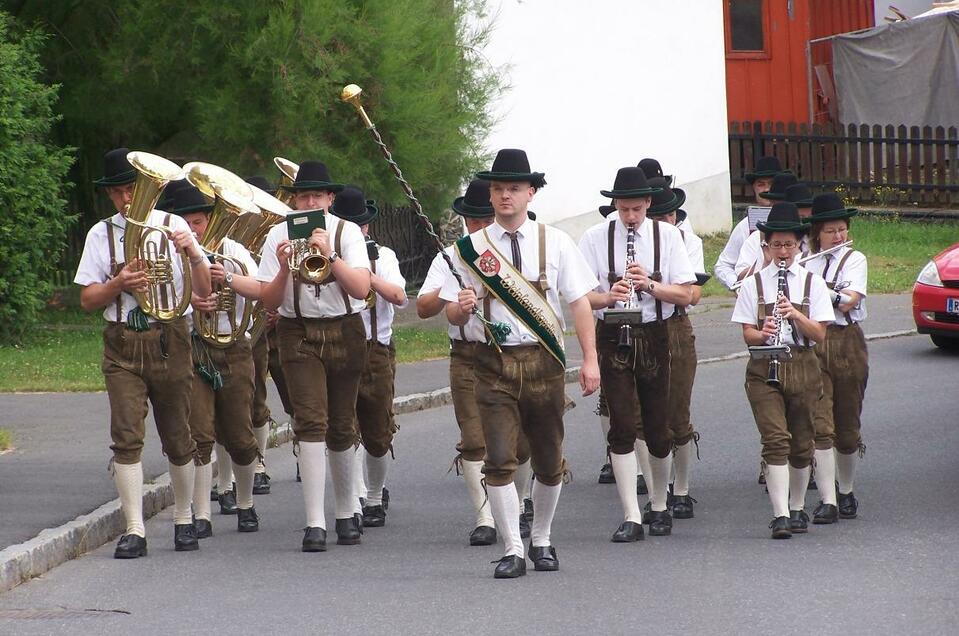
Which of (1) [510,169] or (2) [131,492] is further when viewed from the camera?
(2) [131,492]

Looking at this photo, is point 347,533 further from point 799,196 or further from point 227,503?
point 799,196

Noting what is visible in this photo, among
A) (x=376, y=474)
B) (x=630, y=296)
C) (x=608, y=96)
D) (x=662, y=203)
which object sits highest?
(x=608, y=96)

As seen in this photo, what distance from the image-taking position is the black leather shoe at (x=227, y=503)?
32.6 feet

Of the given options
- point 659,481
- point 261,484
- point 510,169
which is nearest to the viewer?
point 510,169

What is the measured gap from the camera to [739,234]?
36.3ft

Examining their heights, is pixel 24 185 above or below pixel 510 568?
above

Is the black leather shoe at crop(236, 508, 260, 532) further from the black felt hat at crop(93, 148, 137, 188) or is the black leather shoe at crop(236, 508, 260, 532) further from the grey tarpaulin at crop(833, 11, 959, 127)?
the grey tarpaulin at crop(833, 11, 959, 127)

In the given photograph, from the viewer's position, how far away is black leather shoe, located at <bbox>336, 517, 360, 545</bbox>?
8820 millimetres

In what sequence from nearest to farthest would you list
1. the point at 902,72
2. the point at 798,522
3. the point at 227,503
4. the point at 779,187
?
the point at 798,522 < the point at 227,503 < the point at 779,187 < the point at 902,72

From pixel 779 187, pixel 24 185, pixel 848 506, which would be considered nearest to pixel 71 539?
pixel 848 506

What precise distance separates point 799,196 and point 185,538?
433 cm

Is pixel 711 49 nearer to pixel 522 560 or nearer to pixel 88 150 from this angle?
pixel 88 150

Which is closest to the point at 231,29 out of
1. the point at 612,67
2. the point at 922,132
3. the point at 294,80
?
the point at 294,80

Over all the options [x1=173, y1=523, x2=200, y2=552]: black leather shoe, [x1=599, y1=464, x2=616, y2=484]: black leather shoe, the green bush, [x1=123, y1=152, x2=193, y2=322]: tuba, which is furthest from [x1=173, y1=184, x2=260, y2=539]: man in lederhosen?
the green bush
